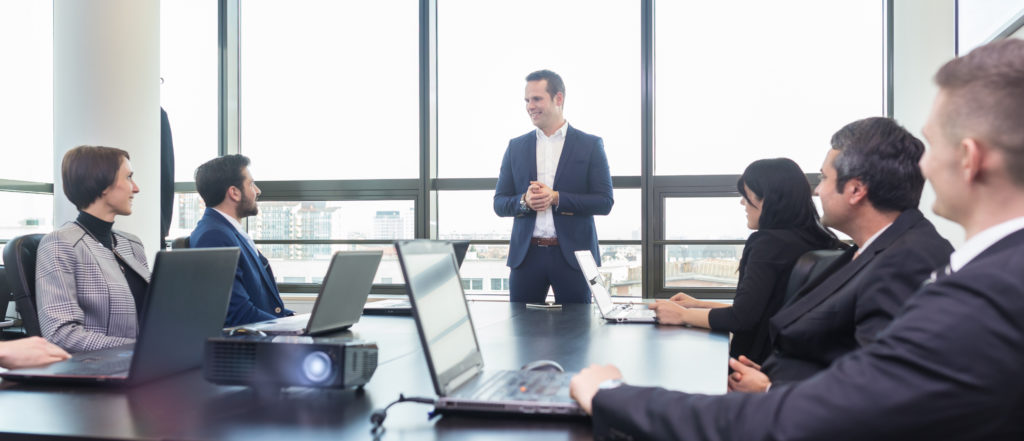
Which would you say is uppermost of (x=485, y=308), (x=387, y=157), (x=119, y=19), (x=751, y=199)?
(x=119, y=19)

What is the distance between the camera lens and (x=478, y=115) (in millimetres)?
5332

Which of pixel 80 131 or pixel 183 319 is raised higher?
pixel 80 131

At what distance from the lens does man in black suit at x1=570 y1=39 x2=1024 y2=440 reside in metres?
0.78

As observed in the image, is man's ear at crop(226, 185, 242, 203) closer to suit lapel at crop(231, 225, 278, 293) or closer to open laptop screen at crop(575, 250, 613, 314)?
suit lapel at crop(231, 225, 278, 293)

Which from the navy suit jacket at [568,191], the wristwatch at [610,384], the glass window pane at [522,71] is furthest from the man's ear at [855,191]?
the glass window pane at [522,71]

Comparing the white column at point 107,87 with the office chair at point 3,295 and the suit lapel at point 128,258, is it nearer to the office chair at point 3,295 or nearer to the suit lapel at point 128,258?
the office chair at point 3,295

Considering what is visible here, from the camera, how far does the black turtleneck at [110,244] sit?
7.72 feet

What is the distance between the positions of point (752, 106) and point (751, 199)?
7.90ft

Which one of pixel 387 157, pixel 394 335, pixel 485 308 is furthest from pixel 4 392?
pixel 387 157

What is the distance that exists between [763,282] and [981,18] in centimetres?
228

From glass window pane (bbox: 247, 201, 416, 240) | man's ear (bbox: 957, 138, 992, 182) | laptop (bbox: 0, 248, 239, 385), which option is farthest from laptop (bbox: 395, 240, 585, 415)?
glass window pane (bbox: 247, 201, 416, 240)

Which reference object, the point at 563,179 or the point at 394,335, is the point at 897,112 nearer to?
the point at 563,179

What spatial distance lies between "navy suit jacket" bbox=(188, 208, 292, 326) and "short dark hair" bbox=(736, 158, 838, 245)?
1.83m

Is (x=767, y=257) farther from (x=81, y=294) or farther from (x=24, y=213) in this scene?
(x=24, y=213)
